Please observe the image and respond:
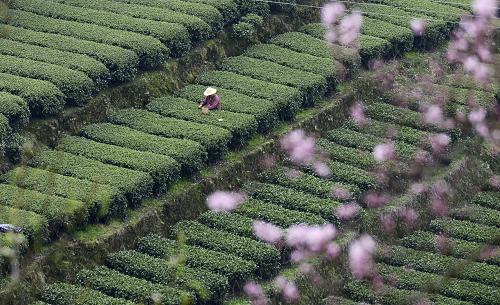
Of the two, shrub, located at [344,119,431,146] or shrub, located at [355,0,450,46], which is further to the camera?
shrub, located at [355,0,450,46]

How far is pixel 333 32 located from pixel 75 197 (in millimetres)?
9287

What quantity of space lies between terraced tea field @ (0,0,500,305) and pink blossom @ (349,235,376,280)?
0.64ft

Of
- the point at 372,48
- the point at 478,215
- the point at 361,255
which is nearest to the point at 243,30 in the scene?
the point at 372,48

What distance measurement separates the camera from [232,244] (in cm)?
2175

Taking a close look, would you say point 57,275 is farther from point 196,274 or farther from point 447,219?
point 447,219

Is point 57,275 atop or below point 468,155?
below

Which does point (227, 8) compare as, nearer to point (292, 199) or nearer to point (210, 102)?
point (210, 102)

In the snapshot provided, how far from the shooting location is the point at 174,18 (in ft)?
88.9

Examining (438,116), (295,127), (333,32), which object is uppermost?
(333,32)

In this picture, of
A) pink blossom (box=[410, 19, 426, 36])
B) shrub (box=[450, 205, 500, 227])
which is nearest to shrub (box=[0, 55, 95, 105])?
shrub (box=[450, 205, 500, 227])

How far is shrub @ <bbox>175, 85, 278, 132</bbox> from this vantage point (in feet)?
82.0

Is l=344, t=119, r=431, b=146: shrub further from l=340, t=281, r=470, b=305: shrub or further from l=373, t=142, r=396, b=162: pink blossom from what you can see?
l=340, t=281, r=470, b=305: shrub

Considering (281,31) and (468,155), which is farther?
(281,31)

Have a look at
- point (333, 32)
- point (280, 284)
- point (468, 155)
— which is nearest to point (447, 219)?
point (468, 155)
